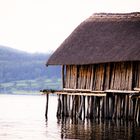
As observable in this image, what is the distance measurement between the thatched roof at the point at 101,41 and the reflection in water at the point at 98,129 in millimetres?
4599

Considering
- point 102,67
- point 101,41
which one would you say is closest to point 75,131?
point 102,67

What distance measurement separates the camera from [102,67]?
54.8m

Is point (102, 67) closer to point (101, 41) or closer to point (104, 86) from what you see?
point (104, 86)

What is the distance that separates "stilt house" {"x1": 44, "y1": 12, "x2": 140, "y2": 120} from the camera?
52.0m

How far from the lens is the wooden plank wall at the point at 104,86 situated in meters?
52.0

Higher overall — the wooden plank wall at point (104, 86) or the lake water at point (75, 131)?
the wooden plank wall at point (104, 86)

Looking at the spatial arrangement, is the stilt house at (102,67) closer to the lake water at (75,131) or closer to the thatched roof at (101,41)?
the thatched roof at (101,41)

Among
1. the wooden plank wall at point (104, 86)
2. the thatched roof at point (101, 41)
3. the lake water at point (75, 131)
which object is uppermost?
the thatched roof at point (101, 41)

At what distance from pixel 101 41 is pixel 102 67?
2.73m

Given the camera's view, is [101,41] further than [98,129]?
Yes

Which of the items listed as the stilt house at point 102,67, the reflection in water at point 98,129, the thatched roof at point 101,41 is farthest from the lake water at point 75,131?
the thatched roof at point 101,41

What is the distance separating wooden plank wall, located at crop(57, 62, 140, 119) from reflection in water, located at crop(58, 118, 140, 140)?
117 centimetres

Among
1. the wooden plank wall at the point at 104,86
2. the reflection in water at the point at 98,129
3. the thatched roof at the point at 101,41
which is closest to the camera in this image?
the reflection in water at the point at 98,129

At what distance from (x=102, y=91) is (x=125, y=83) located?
2.13m
